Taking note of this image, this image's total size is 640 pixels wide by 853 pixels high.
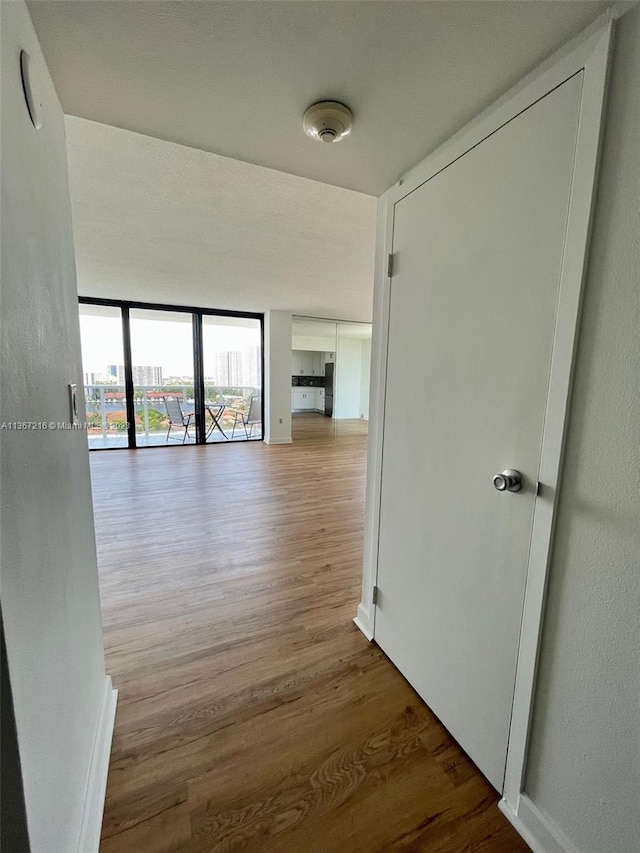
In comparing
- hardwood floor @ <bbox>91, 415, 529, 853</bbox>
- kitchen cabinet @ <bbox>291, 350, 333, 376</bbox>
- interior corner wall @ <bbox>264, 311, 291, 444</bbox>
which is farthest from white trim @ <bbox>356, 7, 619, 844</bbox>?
kitchen cabinet @ <bbox>291, 350, 333, 376</bbox>

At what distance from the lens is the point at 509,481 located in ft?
3.21

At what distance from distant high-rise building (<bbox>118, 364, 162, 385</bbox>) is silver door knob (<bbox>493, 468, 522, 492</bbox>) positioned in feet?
19.2

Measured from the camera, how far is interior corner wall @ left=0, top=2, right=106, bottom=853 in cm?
60

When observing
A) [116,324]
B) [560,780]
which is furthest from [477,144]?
[116,324]

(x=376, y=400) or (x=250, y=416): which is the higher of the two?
(x=376, y=400)

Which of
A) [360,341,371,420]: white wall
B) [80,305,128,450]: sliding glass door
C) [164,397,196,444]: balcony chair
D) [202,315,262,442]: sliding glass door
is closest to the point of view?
[80,305,128,450]: sliding glass door

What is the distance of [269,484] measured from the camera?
4.16m

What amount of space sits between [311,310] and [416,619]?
537cm

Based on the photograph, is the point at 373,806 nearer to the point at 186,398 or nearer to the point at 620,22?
the point at 620,22

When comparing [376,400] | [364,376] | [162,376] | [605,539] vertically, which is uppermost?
[364,376]

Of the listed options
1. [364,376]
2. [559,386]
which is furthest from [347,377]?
[559,386]

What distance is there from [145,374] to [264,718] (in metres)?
5.47

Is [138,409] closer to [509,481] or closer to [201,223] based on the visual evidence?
[201,223]

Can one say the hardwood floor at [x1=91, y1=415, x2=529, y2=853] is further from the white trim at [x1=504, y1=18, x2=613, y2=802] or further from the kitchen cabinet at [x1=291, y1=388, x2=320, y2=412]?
the kitchen cabinet at [x1=291, y1=388, x2=320, y2=412]
